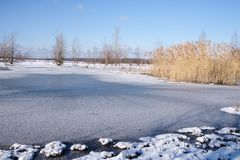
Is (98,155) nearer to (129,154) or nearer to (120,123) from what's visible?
(129,154)

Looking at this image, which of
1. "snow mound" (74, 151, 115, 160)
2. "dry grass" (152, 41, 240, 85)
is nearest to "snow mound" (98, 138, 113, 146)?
"snow mound" (74, 151, 115, 160)

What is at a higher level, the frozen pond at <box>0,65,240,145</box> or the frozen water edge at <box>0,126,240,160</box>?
the frozen pond at <box>0,65,240,145</box>

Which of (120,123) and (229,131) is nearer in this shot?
(229,131)

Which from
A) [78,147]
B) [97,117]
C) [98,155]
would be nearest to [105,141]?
[78,147]

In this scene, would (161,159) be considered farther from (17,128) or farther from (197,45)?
(197,45)

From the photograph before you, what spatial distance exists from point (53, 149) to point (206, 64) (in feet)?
40.5

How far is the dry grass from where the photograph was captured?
15.3 metres

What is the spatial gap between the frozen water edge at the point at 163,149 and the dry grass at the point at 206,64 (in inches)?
424

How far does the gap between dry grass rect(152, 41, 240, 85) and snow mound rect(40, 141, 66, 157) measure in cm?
1216

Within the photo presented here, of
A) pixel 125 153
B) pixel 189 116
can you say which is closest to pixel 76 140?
pixel 125 153

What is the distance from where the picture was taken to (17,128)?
17.0ft

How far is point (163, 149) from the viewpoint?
14.0 feet

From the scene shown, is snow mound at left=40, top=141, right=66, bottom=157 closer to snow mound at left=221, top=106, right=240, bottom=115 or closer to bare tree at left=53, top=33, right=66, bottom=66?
snow mound at left=221, top=106, right=240, bottom=115

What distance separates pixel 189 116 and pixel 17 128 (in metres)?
3.50
